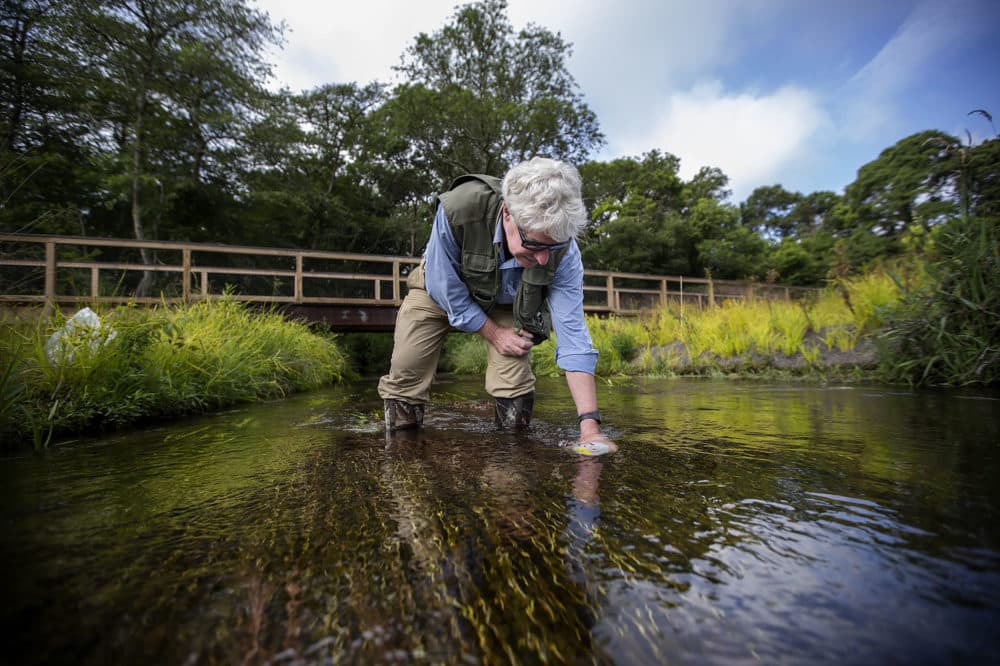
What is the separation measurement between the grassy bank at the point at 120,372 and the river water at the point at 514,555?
0.73 m

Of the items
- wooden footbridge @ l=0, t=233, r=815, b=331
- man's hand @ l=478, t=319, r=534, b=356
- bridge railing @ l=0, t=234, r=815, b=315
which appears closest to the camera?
man's hand @ l=478, t=319, r=534, b=356

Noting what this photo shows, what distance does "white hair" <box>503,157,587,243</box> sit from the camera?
1.74m

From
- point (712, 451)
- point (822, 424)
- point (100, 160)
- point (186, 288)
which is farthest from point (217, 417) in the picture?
point (100, 160)

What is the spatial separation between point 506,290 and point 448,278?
1.02 ft

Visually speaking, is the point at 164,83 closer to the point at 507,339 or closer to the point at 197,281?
the point at 197,281

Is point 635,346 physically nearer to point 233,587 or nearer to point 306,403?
point 306,403

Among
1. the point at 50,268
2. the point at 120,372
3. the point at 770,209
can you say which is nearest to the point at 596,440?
the point at 120,372

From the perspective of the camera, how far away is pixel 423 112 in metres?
18.6

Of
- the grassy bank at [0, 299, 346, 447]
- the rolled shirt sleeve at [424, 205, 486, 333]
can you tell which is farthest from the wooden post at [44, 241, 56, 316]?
the rolled shirt sleeve at [424, 205, 486, 333]

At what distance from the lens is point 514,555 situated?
35.0 inches

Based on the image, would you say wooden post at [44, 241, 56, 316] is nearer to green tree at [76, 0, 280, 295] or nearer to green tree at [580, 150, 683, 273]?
green tree at [76, 0, 280, 295]

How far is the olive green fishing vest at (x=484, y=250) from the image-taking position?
2.09 m

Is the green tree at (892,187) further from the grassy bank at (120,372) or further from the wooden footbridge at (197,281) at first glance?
the grassy bank at (120,372)

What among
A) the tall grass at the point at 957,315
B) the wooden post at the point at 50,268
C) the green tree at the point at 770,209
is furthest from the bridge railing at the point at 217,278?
the green tree at the point at 770,209
